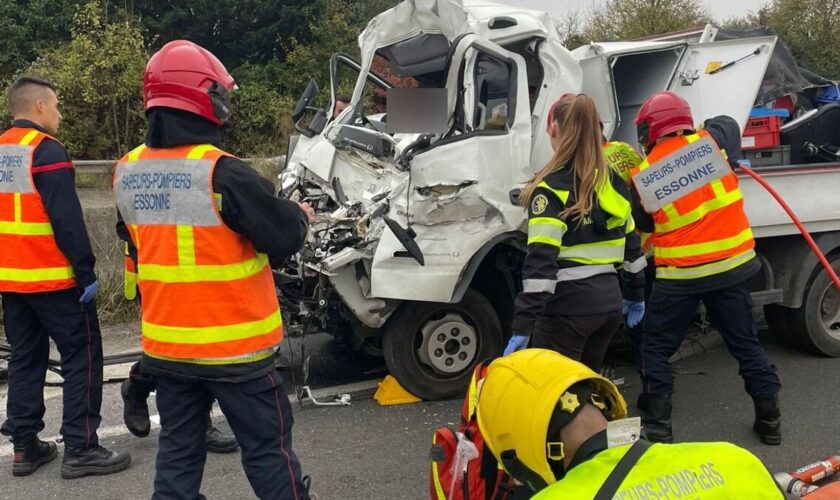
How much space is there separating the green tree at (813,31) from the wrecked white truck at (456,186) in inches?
646

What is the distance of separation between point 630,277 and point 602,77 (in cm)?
180

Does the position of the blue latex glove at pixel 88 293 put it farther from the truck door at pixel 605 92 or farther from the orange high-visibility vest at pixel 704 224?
the truck door at pixel 605 92

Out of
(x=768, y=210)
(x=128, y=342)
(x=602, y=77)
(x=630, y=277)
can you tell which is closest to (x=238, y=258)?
(x=630, y=277)

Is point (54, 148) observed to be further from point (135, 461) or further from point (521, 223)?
point (521, 223)

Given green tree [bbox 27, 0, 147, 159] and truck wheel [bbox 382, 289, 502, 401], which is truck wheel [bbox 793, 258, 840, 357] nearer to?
truck wheel [bbox 382, 289, 502, 401]

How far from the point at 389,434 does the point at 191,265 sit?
2038 mm

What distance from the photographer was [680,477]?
146cm

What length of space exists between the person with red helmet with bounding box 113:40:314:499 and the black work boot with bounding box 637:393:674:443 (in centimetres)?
203

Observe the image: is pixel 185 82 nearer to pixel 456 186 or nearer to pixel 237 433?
pixel 237 433

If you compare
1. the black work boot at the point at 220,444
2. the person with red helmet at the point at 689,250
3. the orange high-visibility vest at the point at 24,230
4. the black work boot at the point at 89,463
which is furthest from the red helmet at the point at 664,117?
the black work boot at the point at 89,463

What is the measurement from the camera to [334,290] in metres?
4.34

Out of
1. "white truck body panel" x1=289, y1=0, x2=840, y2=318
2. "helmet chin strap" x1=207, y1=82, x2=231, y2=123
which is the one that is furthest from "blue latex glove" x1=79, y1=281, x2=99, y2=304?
"helmet chin strap" x1=207, y1=82, x2=231, y2=123

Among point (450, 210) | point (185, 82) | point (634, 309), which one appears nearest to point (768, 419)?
point (634, 309)

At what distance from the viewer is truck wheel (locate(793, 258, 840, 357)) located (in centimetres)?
514
